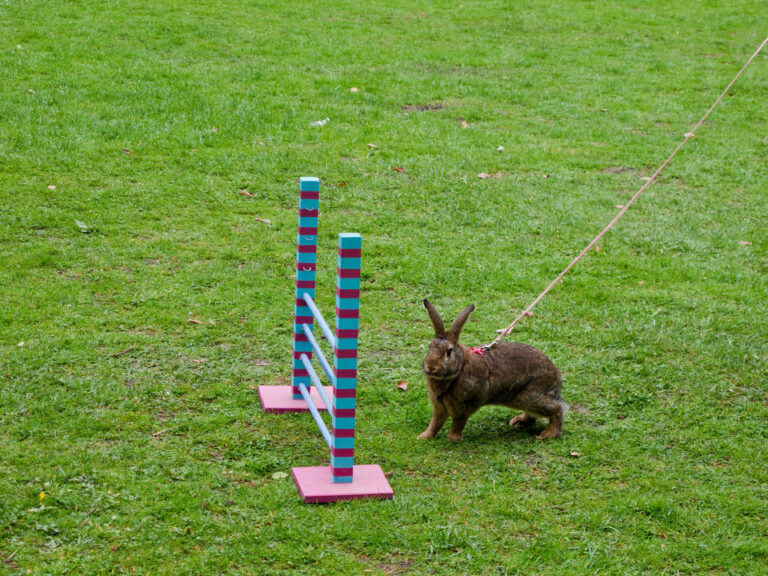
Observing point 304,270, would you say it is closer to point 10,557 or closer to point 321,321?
point 321,321

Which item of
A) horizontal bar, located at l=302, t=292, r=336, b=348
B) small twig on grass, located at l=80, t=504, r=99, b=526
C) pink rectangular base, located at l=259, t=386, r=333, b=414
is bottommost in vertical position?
small twig on grass, located at l=80, t=504, r=99, b=526

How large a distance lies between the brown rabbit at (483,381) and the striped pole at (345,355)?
1.92ft

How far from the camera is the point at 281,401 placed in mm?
5605

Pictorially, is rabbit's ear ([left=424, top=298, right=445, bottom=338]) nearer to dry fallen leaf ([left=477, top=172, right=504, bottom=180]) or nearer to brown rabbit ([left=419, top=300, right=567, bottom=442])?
brown rabbit ([left=419, top=300, right=567, bottom=442])

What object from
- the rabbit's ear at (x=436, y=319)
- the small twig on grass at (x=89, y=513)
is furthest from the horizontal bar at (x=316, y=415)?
the small twig on grass at (x=89, y=513)

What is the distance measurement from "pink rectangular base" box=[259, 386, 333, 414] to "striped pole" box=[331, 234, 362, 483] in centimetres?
80

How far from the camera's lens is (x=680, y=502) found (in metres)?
4.92

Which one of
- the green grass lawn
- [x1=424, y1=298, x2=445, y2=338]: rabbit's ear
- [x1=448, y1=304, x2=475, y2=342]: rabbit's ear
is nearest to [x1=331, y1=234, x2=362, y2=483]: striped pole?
the green grass lawn

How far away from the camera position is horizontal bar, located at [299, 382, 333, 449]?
4944mm

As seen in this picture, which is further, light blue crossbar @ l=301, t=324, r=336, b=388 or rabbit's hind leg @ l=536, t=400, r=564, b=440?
rabbit's hind leg @ l=536, t=400, r=564, b=440

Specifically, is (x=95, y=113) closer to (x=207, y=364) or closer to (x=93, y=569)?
(x=207, y=364)

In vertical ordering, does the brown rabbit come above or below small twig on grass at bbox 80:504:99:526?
above

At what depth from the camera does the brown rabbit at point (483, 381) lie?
514cm

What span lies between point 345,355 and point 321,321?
0.51 m
